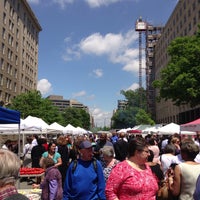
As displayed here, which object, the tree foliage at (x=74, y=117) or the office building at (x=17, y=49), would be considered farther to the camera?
the tree foliage at (x=74, y=117)

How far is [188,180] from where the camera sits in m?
4.28

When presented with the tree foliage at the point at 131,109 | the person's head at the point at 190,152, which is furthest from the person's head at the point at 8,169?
the tree foliage at the point at 131,109

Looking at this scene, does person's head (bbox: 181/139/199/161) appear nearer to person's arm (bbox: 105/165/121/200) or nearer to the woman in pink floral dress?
the woman in pink floral dress

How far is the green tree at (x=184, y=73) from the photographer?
96.9 feet

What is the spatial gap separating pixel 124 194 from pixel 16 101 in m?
54.2

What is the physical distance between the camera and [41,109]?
5638cm

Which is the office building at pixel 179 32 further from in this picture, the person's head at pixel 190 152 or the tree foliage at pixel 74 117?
the person's head at pixel 190 152

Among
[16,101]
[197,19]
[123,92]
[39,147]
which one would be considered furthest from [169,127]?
[123,92]

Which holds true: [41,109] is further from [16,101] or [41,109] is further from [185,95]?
[185,95]

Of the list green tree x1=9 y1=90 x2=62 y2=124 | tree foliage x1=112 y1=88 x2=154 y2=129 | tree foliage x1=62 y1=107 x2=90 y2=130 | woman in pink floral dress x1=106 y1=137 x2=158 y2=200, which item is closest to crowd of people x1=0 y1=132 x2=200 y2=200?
woman in pink floral dress x1=106 y1=137 x2=158 y2=200

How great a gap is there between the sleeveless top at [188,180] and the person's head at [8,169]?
2642mm

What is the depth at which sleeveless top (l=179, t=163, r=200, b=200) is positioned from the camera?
428 cm

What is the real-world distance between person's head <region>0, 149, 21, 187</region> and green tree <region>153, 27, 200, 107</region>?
28.3 meters

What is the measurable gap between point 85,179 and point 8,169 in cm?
243
